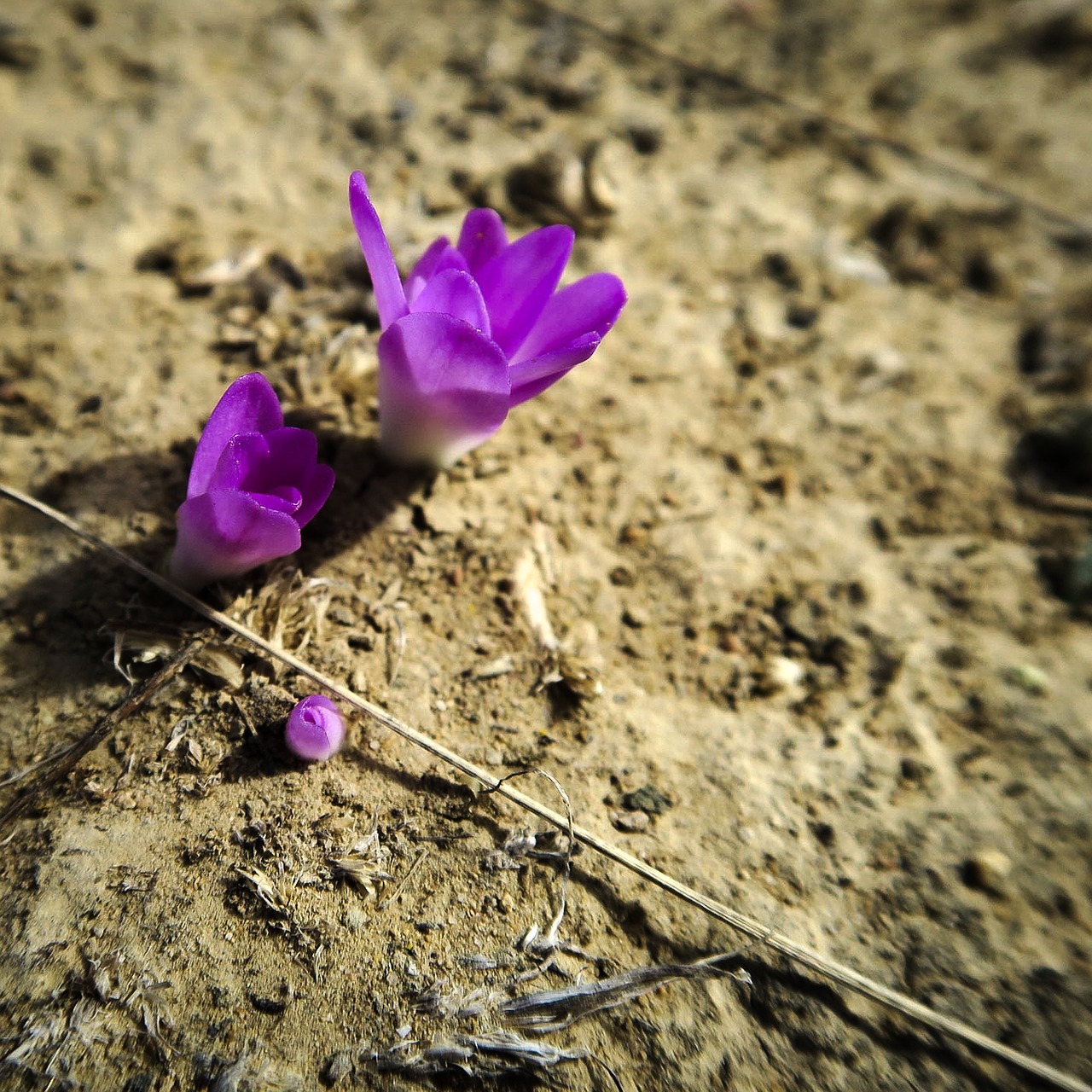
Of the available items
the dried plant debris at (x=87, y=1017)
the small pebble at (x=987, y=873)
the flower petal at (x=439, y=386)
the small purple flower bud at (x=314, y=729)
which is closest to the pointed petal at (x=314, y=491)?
the flower petal at (x=439, y=386)

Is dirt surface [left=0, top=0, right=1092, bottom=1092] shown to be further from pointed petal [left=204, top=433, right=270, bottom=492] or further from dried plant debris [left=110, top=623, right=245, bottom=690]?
pointed petal [left=204, top=433, right=270, bottom=492]

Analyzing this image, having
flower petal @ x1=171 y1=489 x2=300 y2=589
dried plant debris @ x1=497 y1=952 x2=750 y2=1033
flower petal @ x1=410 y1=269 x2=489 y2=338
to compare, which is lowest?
dried plant debris @ x1=497 y1=952 x2=750 y2=1033

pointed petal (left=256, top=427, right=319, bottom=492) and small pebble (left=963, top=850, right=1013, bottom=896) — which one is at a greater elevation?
pointed petal (left=256, top=427, right=319, bottom=492)

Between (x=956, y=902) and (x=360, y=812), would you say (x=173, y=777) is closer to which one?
(x=360, y=812)

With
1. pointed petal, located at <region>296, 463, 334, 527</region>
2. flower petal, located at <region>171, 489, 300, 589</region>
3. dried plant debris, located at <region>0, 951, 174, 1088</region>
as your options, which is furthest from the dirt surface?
pointed petal, located at <region>296, 463, 334, 527</region>

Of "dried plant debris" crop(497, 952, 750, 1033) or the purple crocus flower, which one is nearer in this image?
"dried plant debris" crop(497, 952, 750, 1033)

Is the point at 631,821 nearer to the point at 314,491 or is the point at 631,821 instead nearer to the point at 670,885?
the point at 670,885

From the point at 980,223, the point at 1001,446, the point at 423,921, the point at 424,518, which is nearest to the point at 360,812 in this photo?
the point at 423,921
